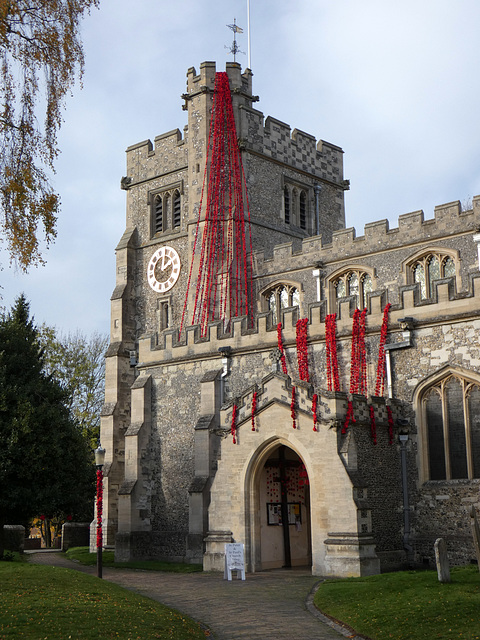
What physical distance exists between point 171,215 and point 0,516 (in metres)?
15.4

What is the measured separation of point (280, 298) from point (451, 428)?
12058 millimetres

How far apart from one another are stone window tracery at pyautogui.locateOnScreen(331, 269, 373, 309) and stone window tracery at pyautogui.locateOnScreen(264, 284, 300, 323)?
5.67ft

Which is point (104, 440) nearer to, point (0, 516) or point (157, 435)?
point (157, 435)

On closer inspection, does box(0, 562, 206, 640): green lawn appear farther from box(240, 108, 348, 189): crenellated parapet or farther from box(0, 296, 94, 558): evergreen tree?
box(240, 108, 348, 189): crenellated parapet

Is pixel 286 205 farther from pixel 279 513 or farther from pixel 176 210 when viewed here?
pixel 279 513

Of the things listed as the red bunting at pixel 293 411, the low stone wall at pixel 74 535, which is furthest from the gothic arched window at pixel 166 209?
the red bunting at pixel 293 411

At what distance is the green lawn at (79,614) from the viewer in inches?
405

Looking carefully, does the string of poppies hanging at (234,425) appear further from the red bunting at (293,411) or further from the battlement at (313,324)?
the battlement at (313,324)

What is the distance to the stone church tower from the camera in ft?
62.3

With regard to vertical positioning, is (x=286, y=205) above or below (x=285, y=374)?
above

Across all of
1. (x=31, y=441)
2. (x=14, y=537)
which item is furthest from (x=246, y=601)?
(x=14, y=537)

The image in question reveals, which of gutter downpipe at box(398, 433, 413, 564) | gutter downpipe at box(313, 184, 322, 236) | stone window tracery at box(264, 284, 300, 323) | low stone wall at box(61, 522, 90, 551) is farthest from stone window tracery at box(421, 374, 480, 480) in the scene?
low stone wall at box(61, 522, 90, 551)

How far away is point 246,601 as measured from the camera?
47.6 feet

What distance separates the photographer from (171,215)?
3394cm
